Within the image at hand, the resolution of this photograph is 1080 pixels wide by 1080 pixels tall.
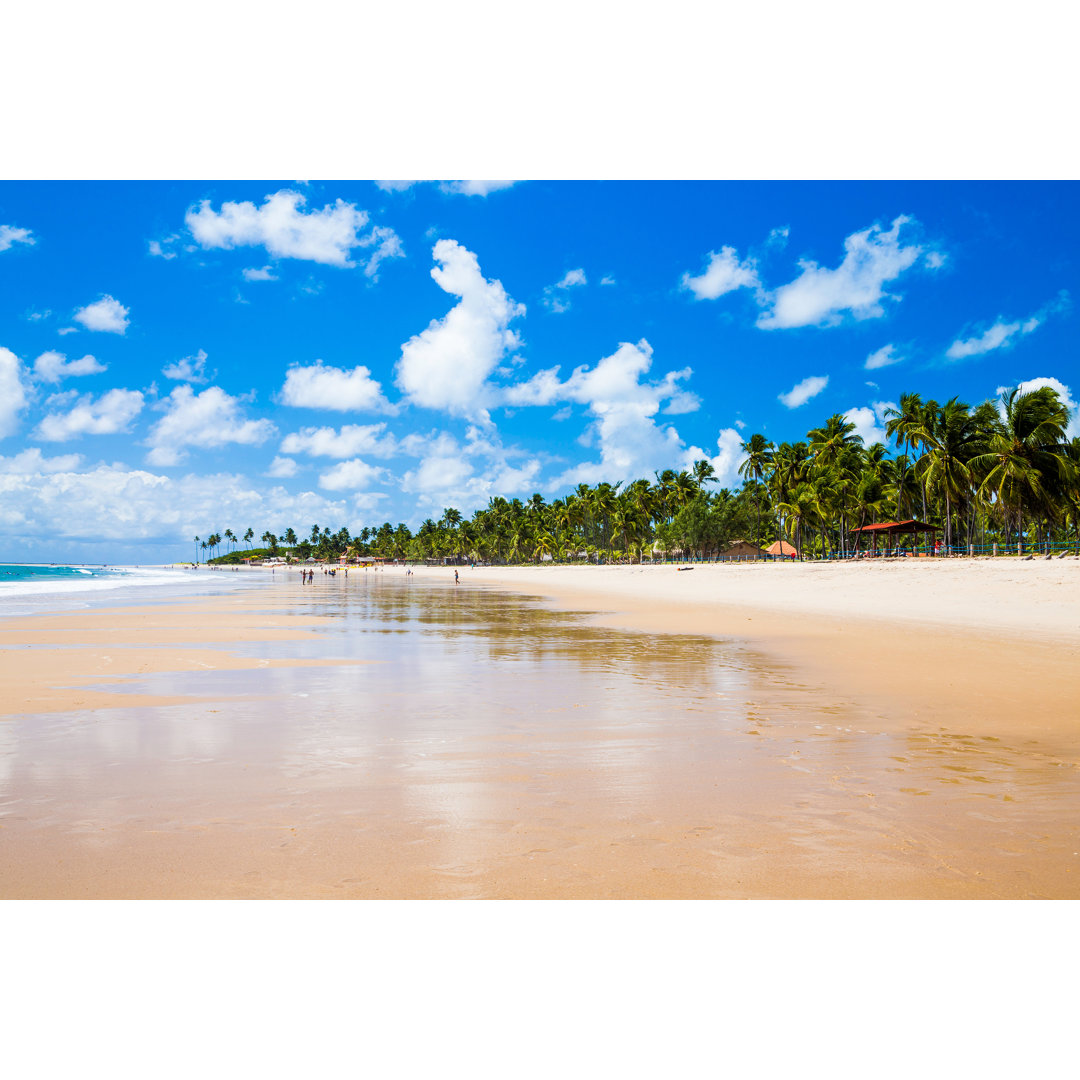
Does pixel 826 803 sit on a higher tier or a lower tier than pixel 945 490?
lower

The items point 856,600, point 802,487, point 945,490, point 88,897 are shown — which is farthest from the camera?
point 802,487

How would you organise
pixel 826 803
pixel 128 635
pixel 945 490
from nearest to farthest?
pixel 826 803 < pixel 128 635 < pixel 945 490

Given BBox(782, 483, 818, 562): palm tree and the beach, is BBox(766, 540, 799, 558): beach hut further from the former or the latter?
the beach

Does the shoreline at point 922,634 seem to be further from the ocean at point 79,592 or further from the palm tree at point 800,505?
the palm tree at point 800,505

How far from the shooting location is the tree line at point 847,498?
168 feet

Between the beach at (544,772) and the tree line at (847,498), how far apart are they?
136 feet

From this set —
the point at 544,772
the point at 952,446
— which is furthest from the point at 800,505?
the point at 544,772

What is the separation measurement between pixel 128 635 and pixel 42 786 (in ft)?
49.8

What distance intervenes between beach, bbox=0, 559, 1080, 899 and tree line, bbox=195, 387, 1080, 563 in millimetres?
41331

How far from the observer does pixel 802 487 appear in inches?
3216

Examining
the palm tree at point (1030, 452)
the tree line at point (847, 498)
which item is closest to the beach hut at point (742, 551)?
the tree line at point (847, 498)

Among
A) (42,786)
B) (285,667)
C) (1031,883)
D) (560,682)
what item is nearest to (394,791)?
(42,786)

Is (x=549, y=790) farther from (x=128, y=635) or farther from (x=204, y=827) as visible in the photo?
(x=128, y=635)

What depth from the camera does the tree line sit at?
168 feet
